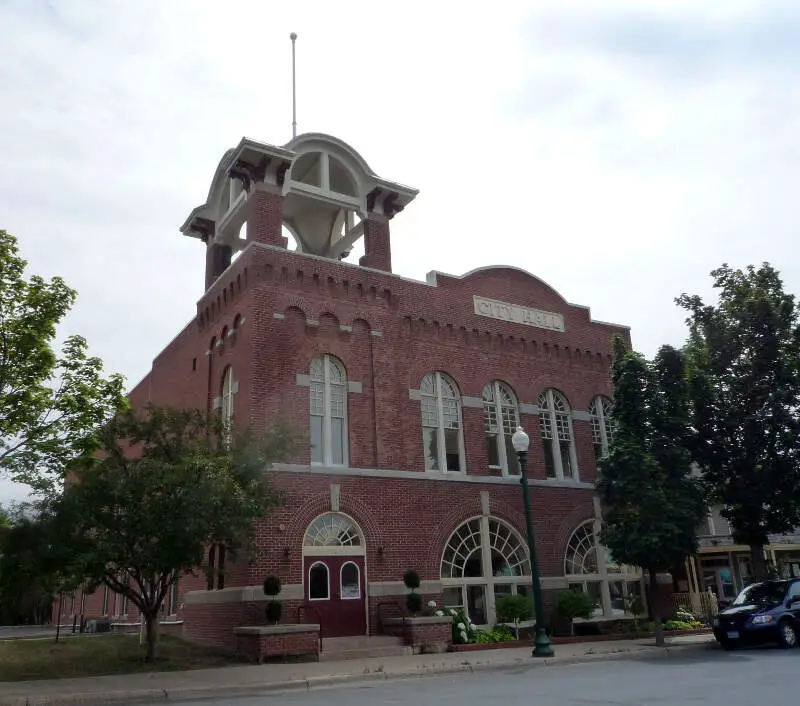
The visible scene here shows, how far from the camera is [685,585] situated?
2773 cm

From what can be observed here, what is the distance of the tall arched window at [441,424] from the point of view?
23.1 m

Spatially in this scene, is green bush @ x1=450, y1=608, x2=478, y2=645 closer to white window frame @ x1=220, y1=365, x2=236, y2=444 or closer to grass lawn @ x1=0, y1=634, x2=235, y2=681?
grass lawn @ x1=0, y1=634, x2=235, y2=681

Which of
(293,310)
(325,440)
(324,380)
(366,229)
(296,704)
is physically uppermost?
(366,229)

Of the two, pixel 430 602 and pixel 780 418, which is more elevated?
pixel 780 418

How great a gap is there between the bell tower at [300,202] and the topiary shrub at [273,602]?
964 cm

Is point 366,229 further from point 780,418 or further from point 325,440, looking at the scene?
point 780,418

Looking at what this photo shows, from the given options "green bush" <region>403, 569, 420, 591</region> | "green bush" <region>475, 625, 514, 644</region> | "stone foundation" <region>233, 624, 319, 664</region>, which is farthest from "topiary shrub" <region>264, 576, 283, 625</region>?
"green bush" <region>475, 625, 514, 644</region>

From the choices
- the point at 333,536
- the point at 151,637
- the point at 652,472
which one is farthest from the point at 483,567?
the point at 151,637

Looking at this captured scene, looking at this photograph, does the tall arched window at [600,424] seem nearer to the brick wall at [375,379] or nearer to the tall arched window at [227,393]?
the brick wall at [375,379]

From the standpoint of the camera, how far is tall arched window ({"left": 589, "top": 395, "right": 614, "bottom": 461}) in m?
27.3

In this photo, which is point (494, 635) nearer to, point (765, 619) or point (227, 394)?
point (765, 619)

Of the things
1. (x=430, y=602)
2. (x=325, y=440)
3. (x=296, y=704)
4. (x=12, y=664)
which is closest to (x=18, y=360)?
(x=12, y=664)

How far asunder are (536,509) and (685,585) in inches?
315

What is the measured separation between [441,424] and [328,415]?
4.03m
